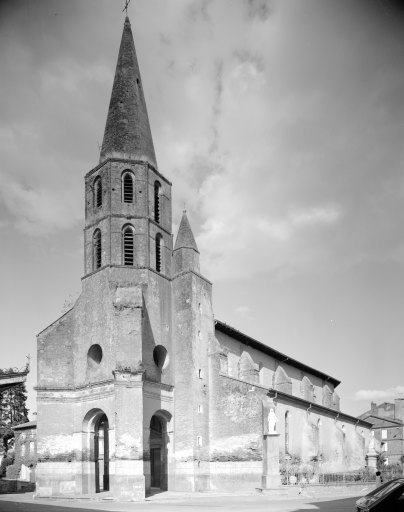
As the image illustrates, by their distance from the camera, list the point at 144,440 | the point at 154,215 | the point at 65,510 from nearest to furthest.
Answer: the point at 65,510
the point at 144,440
the point at 154,215

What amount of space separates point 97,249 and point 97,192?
13.1 ft

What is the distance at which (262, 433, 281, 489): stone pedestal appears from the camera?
30672mm

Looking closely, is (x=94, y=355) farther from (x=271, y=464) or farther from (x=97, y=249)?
(x=271, y=464)

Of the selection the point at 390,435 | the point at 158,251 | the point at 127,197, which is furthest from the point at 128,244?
the point at 390,435

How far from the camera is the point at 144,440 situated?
29203mm

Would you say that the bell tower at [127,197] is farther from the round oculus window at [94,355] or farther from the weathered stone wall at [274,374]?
the weathered stone wall at [274,374]

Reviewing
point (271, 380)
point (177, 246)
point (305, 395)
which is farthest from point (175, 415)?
point (305, 395)

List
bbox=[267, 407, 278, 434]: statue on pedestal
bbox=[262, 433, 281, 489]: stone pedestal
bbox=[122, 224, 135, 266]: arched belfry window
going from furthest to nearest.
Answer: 1. bbox=[122, 224, 135, 266]: arched belfry window
2. bbox=[267, 407, 278, 434]: statue on pedestal
3. bbox=[262, 433, 281, 489]: stone pedestal

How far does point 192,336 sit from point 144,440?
713cm

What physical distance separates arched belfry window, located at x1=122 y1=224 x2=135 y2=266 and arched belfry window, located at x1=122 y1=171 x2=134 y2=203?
6.30 feet

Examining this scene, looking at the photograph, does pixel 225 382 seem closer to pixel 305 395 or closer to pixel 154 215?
pixel 154 215

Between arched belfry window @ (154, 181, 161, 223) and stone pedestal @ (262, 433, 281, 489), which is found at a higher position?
arched belfry window @ (154, 181, 161, 223)

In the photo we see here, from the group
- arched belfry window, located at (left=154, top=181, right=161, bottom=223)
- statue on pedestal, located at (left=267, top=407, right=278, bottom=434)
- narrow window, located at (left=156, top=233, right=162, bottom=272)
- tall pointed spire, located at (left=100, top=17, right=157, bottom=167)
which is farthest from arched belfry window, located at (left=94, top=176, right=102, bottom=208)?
statue on pedestal, located at (left=267, top=407, right=278, bottom=434)

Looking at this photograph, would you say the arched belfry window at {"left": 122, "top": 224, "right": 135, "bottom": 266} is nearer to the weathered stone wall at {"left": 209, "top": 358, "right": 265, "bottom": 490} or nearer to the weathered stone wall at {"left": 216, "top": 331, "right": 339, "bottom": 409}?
the weathered stone wall at {"left": 216, "top": 331, "right": 339, "bottom": 409}
